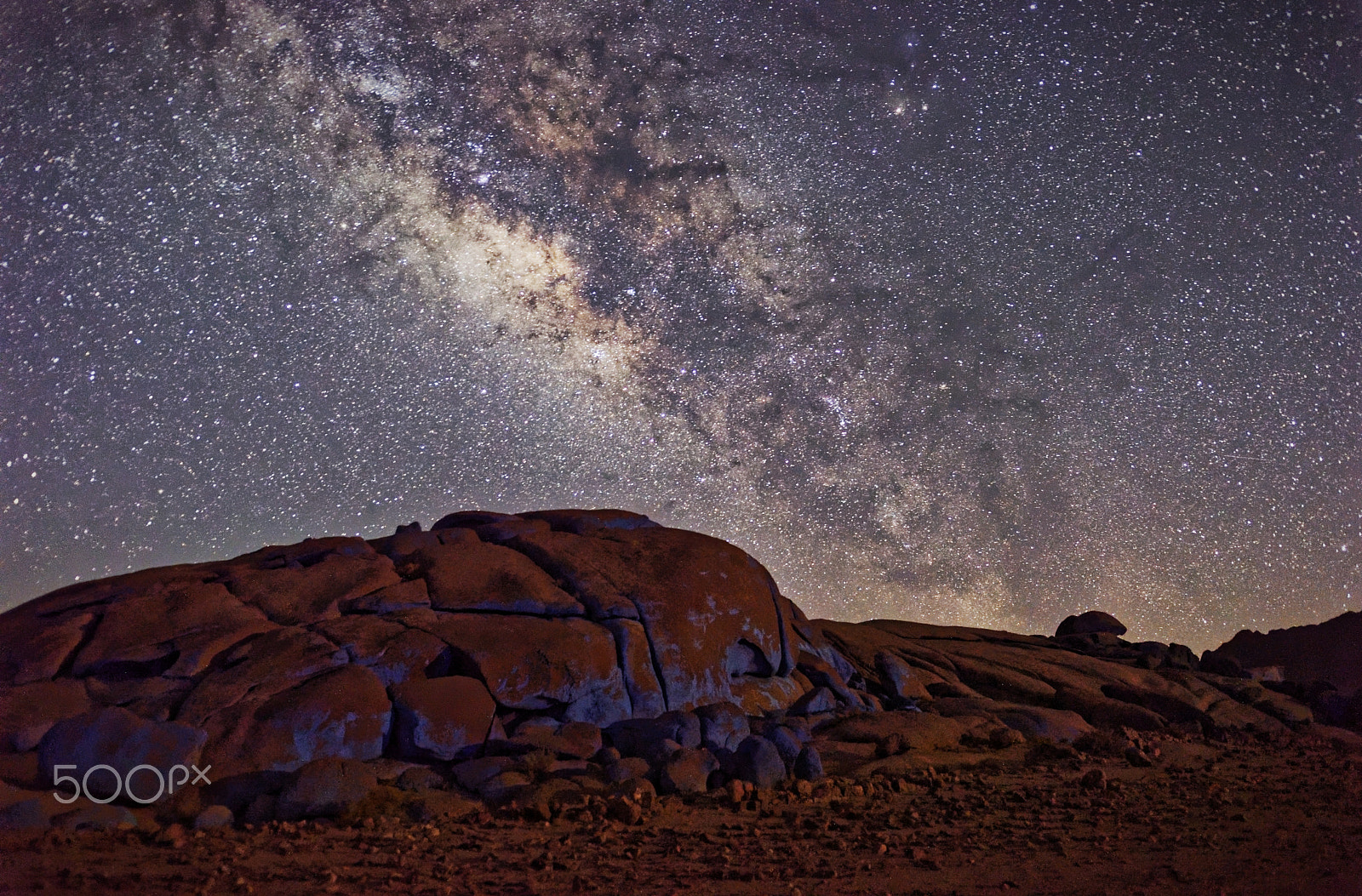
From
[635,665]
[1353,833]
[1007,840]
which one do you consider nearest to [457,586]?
[635,665]

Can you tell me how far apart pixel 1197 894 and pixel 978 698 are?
40.4 ft

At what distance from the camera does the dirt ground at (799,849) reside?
25.9 ft

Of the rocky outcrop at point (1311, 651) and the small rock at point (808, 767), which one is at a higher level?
the rocky outcrop at point (1311, 651)

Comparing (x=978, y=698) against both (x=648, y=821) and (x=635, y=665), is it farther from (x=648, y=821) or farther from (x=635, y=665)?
(x=648, y=821)

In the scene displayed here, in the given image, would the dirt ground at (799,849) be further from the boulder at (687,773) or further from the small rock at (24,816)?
the small rock at (24,816)

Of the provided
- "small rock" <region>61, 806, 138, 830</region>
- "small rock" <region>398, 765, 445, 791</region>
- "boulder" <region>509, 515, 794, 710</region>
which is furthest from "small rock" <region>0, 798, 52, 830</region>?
"boulder" <region>509, 515, 794, 710</region>

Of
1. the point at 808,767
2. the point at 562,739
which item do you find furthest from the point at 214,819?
the point at 808,767

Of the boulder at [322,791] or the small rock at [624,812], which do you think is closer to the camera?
the small rock at [624,812]

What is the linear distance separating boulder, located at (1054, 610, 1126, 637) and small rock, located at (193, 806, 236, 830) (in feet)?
90.5

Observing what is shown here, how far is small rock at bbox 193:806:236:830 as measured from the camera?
10.2m

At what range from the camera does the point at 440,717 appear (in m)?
13.4

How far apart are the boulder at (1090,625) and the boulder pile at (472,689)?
9147 mm

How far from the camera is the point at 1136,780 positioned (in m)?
13.4

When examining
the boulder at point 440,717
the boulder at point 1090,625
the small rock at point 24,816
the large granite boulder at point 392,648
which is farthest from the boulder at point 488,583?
the boulder at point 1090,625
